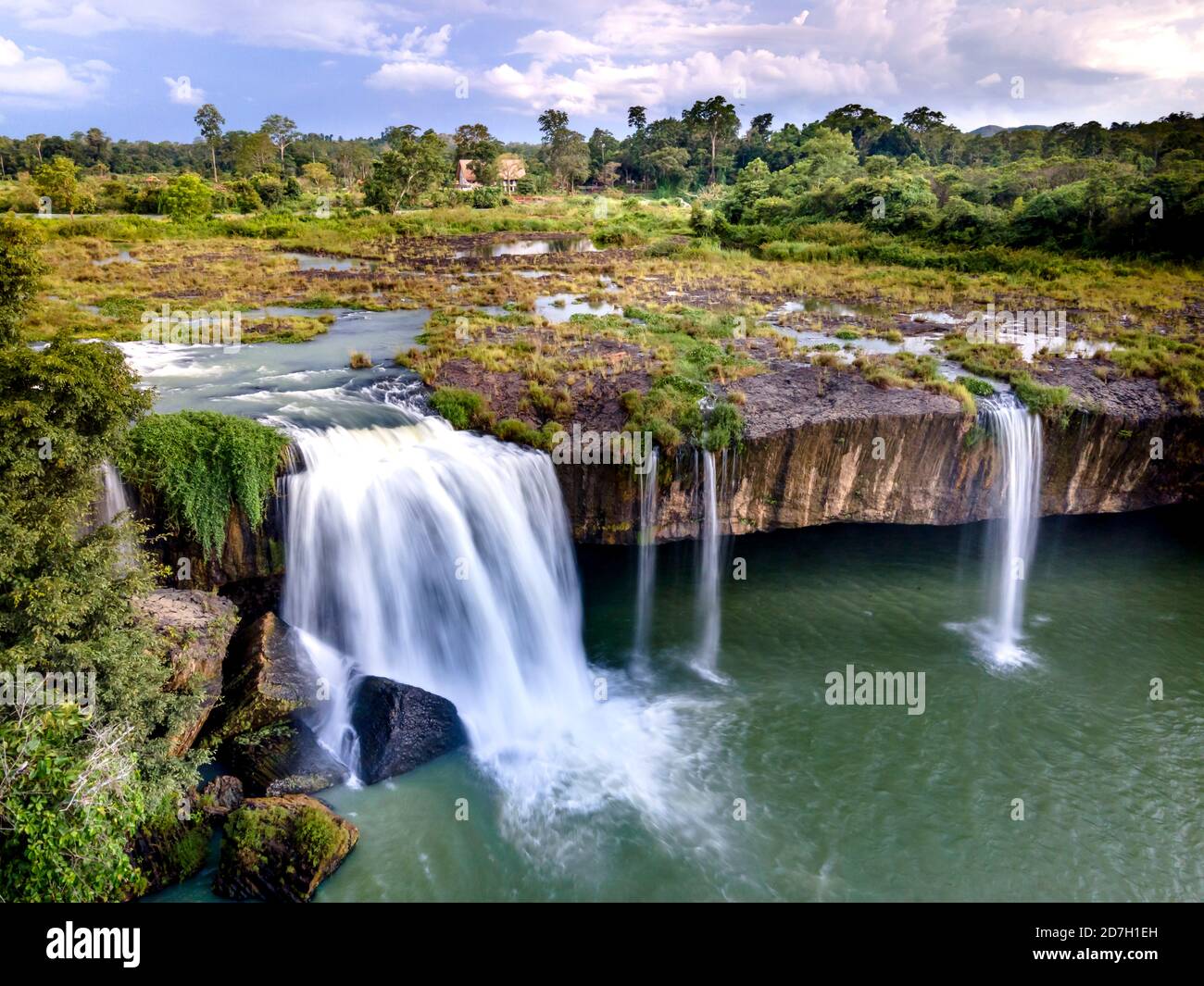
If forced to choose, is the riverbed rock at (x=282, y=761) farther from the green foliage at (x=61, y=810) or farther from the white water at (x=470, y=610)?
the green foliage at (x=61, y=810)

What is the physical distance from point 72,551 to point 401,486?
23.8ft

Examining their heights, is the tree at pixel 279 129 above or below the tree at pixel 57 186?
above

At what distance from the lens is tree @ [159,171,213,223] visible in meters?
76.8

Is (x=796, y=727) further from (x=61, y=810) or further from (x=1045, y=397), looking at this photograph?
(x=61, y=810)

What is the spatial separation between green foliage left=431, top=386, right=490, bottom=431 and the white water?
171cm

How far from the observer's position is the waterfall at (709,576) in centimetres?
2109

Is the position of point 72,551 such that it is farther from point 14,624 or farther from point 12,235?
point 12,235

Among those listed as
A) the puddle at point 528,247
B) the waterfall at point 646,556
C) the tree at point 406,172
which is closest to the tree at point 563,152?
the tree at point 406,172

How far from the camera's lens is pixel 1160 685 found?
19.8 meters

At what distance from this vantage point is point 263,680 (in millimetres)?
15742

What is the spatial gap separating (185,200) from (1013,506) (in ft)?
264

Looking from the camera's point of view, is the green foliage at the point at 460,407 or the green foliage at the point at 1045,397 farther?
the green foliage at the point at 1045,397

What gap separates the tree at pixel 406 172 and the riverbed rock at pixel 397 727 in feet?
258

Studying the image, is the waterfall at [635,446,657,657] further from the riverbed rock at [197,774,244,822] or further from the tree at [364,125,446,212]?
the tree at [364,125,446,212]
